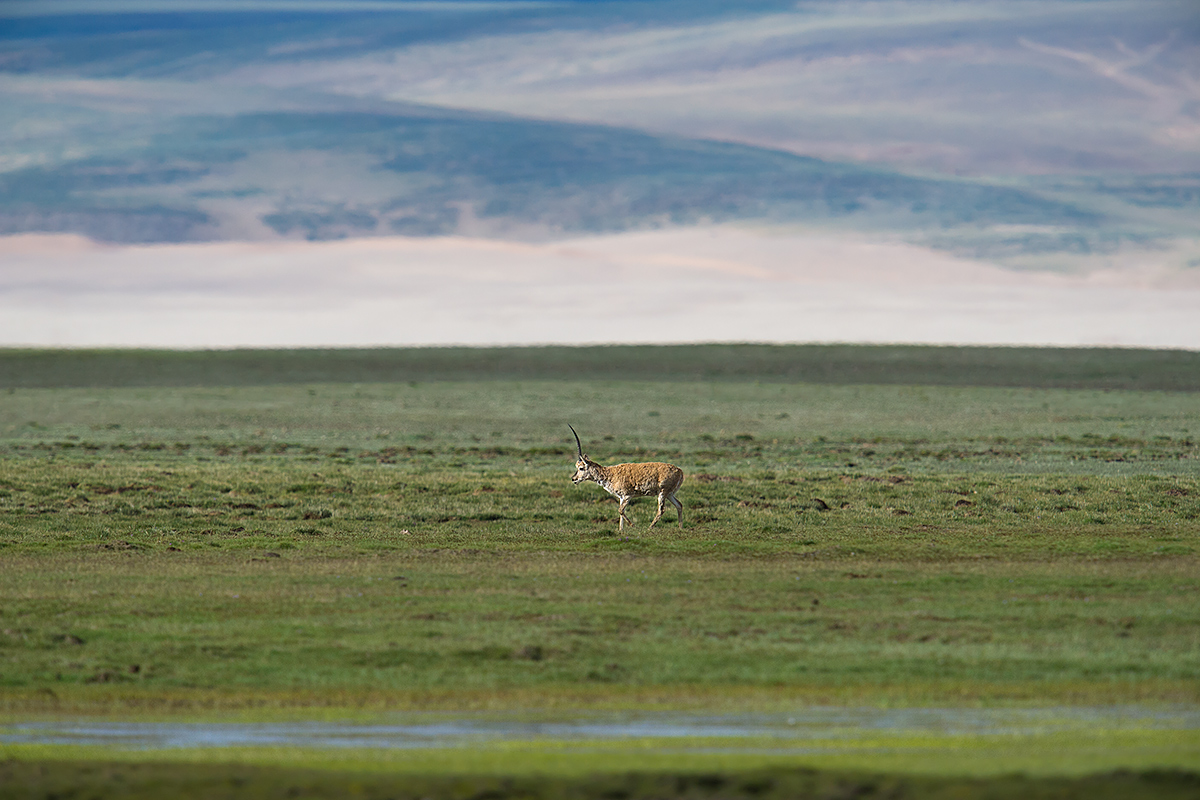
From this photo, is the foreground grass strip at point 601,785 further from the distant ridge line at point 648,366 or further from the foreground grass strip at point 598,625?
the distant ridge line at point 648,366

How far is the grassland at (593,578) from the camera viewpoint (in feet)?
44.1

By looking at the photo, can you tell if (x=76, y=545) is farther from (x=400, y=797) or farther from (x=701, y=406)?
(x=701, y=406)

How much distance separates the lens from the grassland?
44.1 feet


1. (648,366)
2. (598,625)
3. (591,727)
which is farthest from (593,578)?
(648,366)

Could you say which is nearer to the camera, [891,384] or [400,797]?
[400,797]

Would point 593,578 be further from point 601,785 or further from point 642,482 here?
point 601,785

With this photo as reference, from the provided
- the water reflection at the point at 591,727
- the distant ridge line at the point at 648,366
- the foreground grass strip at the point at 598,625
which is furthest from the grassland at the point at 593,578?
the distant ridge line at the point at 648,366

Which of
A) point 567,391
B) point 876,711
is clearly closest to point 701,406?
point 567,391

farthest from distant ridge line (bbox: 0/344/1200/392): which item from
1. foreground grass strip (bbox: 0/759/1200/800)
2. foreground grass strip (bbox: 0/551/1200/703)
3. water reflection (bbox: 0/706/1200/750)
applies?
foreground grass strip (bbox: 0/759/1200/800)

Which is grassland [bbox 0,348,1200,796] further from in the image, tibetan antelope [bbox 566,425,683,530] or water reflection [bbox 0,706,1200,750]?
tibetan antelope [bbox 566,425,683,530]

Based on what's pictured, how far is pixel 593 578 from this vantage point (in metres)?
19.8

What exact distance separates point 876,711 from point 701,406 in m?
59.3

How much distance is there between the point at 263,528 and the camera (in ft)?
85.0

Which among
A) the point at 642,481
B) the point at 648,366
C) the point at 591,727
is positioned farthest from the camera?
the point at 648,366
